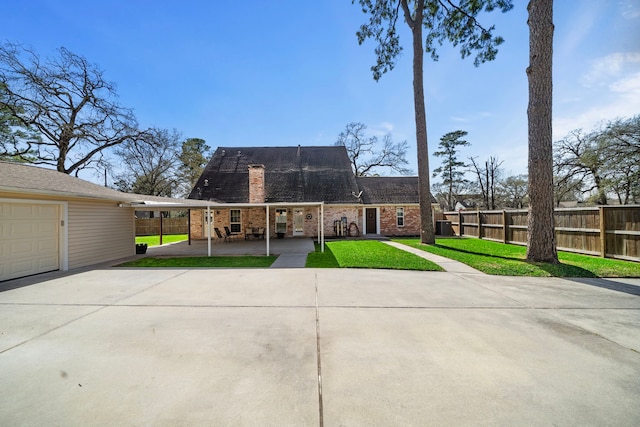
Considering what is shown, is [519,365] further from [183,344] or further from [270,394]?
[183,344]

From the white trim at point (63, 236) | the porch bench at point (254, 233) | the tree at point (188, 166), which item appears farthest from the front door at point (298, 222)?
the tree at point (188, 166)

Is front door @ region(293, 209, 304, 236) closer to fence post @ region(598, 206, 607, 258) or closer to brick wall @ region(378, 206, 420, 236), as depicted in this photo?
brick wall @ region(378, 206, 420, 236)

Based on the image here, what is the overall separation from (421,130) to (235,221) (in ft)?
40.2

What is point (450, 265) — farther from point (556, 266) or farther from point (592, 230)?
point (592, 230)

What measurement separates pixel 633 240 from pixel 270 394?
11205 millimetres

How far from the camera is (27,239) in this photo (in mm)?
7363

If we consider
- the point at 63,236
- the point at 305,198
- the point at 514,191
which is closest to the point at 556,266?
the point at 305,198

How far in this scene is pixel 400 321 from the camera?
12.8ft

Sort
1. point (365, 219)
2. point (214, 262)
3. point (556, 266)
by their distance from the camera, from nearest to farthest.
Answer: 1. point (556, 266)
2. point (214, 262)
3. point (365, 219)

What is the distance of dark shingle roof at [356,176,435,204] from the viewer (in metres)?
18.1

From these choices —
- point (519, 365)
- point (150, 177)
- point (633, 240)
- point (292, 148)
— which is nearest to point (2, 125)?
point (150, 177)

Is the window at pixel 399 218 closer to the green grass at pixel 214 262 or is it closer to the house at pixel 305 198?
the house at pixel 305 198

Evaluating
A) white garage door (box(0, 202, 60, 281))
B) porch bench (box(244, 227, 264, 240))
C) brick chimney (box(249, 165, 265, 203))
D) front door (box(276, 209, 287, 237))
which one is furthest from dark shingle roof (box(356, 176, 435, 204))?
white garage door (box(0, 202, 60, 281))

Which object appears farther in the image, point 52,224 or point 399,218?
point 399,218
